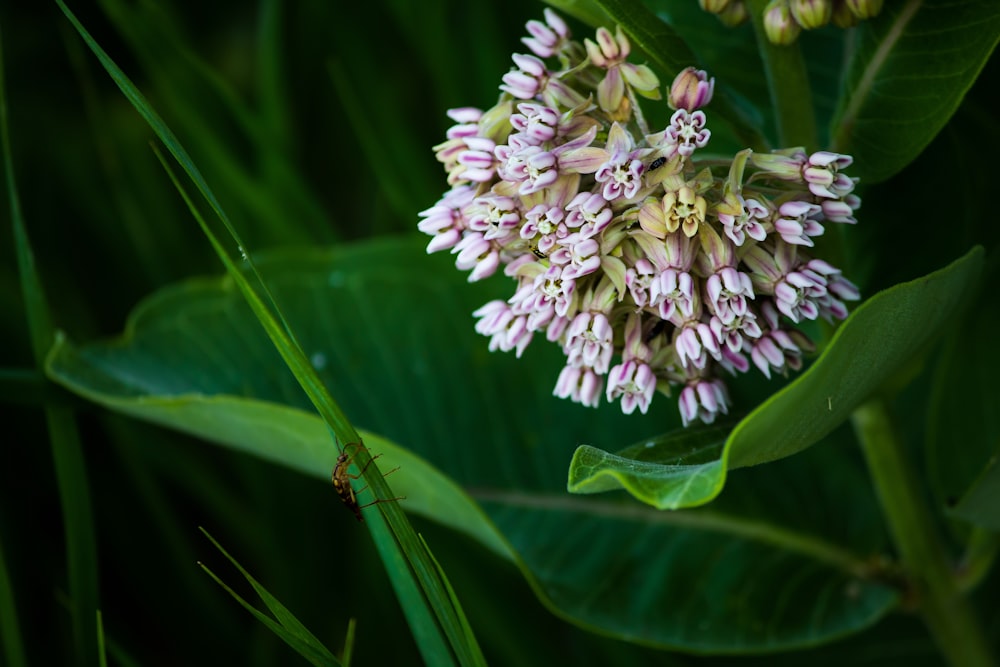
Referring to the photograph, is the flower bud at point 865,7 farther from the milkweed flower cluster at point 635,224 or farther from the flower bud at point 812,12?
the milkweed flower cluster at point 635,224

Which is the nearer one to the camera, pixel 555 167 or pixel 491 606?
pixel 555 167

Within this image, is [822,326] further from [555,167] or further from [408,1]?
[408,1]

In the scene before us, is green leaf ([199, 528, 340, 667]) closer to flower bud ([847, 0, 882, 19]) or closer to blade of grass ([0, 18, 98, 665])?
blade of grass ([0, 18, 98, 665])

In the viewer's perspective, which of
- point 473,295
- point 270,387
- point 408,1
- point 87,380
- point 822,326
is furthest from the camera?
point 408,1

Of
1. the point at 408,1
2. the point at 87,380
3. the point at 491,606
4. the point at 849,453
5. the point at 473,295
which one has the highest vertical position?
the point at 408,1

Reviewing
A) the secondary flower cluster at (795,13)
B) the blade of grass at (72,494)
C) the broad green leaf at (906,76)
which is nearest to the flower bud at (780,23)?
the secondary flower cluster at (795,13)

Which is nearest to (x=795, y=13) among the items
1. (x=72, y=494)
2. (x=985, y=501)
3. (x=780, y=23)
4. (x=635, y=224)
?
(x=780, y=23)

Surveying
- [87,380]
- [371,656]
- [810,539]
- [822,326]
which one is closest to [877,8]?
[822,326]

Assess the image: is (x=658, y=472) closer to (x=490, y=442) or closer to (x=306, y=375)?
(x=306, y=375)
